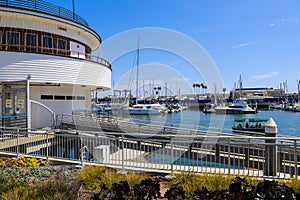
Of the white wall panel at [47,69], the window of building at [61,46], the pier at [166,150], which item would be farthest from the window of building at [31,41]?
the pier at [166,150]

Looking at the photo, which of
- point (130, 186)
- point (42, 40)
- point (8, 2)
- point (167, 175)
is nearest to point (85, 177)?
point (130, 186)

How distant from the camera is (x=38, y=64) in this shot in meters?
17.7

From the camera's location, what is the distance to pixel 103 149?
9.88 metres

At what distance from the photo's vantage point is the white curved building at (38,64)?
1681 centimetres

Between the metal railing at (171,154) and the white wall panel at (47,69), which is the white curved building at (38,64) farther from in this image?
the metal railing at (171,154)

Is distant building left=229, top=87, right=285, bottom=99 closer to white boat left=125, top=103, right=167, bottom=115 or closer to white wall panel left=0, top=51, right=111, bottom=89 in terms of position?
white boat left=125, top=103, right=167, bottom=115

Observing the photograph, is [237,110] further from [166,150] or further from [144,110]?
[166,150]

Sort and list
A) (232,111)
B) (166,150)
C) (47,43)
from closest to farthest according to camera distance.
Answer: (166,150), (47,43), (232,111)

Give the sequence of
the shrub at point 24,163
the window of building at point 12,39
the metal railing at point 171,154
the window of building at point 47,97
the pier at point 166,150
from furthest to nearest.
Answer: the window of building at point 47,97 < the window of building at point 12,39 < the shrub at point 24,163 < the pier at point 166,150 < the metal railing at point 171,154

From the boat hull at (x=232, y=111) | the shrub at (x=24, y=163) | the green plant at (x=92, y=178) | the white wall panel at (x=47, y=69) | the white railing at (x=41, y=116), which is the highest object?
the white wall panel at (x=47, y=69)

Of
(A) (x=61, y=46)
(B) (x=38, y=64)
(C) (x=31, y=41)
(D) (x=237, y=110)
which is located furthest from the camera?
(D) (x=237, y=110)

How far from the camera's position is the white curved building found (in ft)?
55.2

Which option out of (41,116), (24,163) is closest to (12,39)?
(41,116)

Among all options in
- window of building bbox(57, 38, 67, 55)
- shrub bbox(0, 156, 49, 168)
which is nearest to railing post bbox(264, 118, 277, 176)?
shrub bbox(0, 156, 49, 168)
